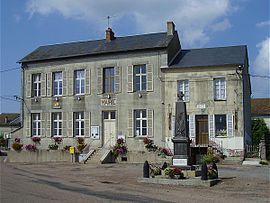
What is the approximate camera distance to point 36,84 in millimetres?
35094

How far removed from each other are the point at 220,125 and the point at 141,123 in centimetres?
573

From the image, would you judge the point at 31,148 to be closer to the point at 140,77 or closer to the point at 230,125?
the point at 140,77

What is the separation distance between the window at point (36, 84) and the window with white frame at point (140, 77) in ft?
29.0

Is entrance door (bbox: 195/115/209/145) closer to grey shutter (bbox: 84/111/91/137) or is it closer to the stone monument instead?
grey shutter (bbox: 84/111/91/137)

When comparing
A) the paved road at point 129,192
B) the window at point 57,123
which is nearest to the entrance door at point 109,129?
the window at point 57,123

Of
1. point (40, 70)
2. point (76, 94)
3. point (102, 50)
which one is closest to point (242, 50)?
point (102, 50)

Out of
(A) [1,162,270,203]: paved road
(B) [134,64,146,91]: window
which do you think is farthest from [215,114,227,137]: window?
(A) [1,162,270,203]: paved road

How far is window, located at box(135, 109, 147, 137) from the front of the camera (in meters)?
30.5

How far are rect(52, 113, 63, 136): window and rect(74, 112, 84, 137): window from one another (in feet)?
4.57

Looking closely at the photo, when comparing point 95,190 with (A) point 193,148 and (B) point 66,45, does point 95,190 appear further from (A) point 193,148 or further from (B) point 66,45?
(B) point 66,45

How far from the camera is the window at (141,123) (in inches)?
1200

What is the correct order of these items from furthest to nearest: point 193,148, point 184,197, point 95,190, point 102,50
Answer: point 102,50, point 193,148, point 95,190, point 184,197

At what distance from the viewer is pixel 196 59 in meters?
30.4

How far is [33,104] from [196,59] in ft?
45.5
